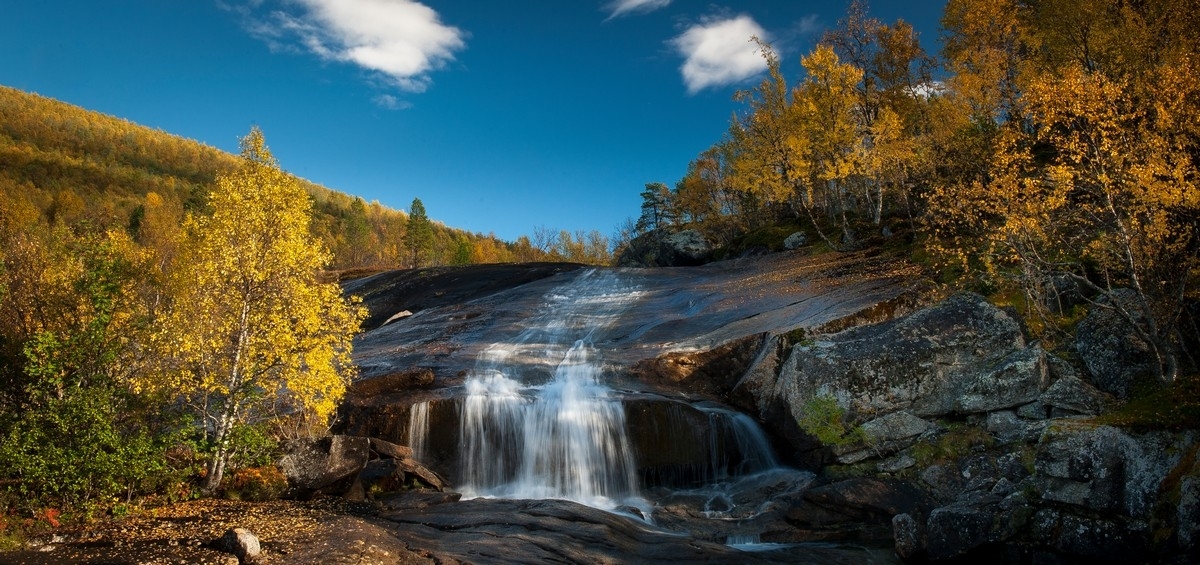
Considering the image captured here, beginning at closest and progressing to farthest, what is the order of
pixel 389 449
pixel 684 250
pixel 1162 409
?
1. pixel 1162 409
2. pixel 389 449
3. pixel 684 250

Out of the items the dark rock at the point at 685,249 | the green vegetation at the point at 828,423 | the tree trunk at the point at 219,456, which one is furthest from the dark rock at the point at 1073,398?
the dark rock at the point at 685,249

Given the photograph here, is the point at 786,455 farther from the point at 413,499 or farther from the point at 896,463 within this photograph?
the point at 413,499

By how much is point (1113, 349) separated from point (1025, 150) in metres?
5.13

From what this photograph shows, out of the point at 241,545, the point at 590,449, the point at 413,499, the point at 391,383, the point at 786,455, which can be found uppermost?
the point at 391,383

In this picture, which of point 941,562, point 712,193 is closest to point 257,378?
point 941,562

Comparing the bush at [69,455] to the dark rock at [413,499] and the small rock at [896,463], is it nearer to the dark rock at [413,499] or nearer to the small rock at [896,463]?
the dark rock at [413,499]

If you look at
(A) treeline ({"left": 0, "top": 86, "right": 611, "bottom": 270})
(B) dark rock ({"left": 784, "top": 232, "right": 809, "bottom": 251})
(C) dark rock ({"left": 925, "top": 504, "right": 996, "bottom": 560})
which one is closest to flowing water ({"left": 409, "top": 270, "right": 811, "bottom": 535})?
(C) dark rock ({"left": 925, "top": 504, "right": 996, "bottom": 560})

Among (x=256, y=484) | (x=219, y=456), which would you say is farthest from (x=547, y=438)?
(x=219, y=456)

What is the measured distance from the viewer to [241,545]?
1112 centimetres

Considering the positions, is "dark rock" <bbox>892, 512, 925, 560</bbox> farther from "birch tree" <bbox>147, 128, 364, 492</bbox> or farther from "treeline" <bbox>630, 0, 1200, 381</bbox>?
"birch tree" <bbox>147, 128, 364, 492</bbox>

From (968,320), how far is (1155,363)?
160 inches

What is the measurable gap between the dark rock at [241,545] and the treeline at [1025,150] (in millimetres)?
Answer: 17204

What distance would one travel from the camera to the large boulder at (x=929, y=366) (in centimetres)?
1562

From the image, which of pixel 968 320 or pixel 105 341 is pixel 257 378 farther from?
pixel 968 320
